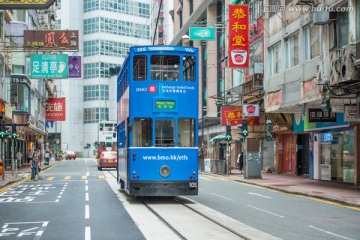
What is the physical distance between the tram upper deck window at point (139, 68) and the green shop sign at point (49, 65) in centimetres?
1978

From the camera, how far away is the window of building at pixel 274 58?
34.6 m

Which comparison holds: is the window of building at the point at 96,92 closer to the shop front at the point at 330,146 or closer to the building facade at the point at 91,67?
the building facade at the point at 91,67

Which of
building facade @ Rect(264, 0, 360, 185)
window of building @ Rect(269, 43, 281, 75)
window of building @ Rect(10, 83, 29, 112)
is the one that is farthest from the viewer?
window of building @ Rect(10, 83, 29, 112)

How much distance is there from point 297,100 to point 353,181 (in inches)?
196

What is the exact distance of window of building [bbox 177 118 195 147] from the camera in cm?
1884

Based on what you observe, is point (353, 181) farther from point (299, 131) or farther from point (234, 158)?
point (234, 158)

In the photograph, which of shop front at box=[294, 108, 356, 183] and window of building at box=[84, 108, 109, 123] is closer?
shop front at box=[294, 108, 356, 183]

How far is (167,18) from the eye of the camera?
11362cm

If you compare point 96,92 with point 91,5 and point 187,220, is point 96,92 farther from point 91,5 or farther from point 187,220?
point 187,220

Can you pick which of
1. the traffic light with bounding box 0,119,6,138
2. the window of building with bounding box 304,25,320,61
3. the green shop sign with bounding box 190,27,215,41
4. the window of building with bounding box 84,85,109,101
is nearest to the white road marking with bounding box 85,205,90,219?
the window of building with bounding box 304,25,320,61

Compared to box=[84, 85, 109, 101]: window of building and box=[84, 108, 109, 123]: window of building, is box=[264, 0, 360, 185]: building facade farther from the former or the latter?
box=[84, 85, 109, 101]: window of building

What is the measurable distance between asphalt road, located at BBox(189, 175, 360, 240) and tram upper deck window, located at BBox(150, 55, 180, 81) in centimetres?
441

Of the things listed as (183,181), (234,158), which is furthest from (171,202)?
(234,158)

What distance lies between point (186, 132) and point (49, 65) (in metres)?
21.4
